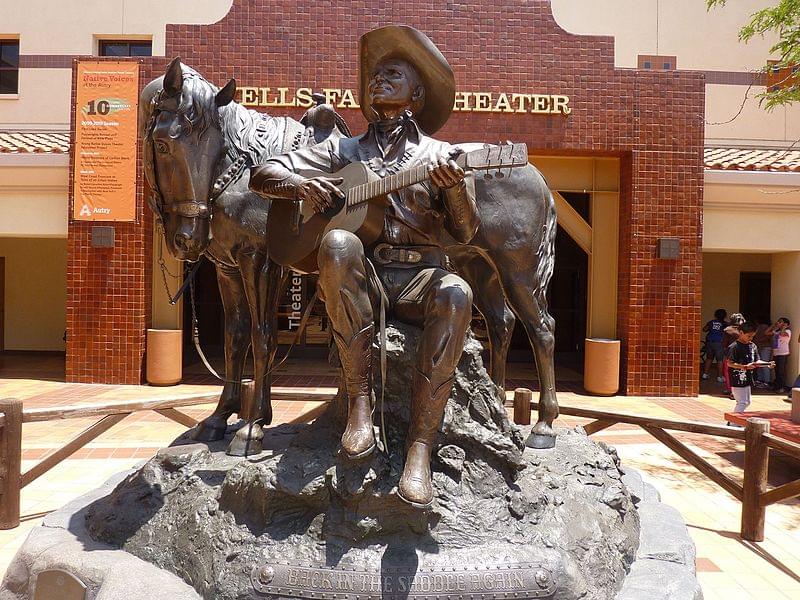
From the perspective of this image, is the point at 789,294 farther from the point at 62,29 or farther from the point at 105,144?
the point at 62,29

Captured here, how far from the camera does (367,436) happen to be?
238 centimetres

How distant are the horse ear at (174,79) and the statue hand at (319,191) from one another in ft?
2.89

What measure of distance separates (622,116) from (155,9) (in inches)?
360

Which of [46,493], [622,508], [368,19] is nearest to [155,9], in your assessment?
[368,19]

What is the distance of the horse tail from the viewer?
389 centimetres

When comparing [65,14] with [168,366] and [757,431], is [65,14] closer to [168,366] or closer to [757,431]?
[168,366]

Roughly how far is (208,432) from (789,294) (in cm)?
992

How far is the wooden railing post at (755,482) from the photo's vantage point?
4.25m

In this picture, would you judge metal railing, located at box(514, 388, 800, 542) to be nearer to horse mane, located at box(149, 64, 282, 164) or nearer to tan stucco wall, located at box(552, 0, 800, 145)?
horse mane, located at box(149, 64, 282, 164)

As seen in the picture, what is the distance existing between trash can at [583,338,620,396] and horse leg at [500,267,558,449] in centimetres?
584

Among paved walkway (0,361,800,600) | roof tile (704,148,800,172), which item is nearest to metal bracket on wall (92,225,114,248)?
paved walkway (0,361,800,600)

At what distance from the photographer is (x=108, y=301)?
30.2 ft

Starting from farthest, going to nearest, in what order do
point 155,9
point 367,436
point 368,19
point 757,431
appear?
point 155,9 → point 368,19 → point 757,431 → point 367,436

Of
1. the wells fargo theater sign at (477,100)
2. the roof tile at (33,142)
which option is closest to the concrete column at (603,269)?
the wells fargo theater sign at (477,100)
